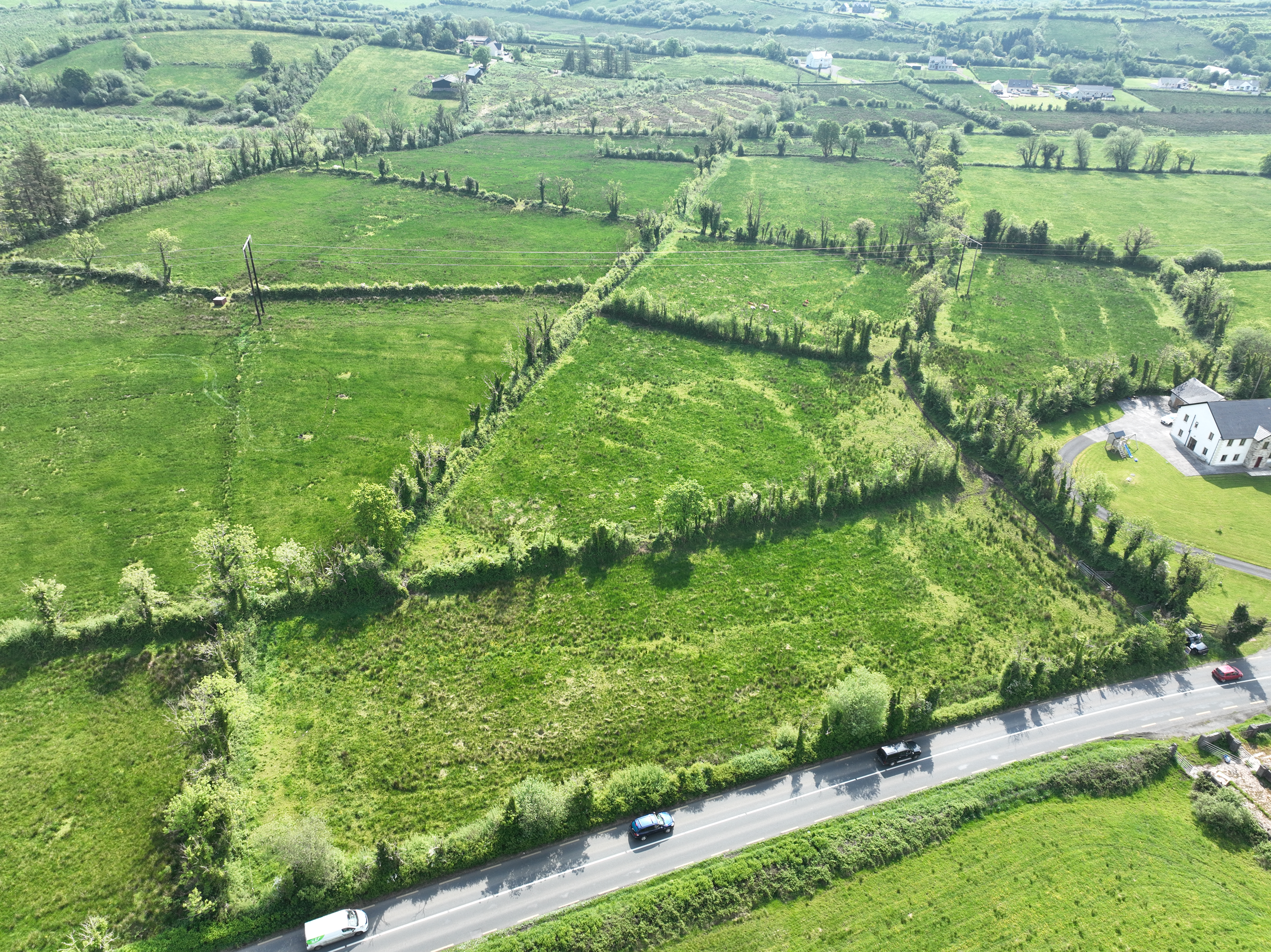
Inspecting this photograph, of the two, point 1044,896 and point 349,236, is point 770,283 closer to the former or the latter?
point 349,236

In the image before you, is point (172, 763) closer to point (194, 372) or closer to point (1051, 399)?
point (194, 372)

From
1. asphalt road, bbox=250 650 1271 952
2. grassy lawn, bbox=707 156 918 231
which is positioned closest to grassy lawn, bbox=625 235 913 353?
grassy lawn, bbox=707 156 918 231

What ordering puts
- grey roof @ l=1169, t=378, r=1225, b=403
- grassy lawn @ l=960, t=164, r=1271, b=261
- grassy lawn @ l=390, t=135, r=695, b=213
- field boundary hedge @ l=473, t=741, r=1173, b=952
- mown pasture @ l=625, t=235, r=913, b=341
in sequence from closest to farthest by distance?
field boundary hedge @ l=473, t=741, r=1173, b=952, grey roof @ l=1169, t=378, r=1225, b=403, mown pasture @ l=625, t=235, r=913, b=341, grassy lawn @ l=960, t=164, r=1271, b=261, grassy lawn @ l=390, t=135, r=695, b=213

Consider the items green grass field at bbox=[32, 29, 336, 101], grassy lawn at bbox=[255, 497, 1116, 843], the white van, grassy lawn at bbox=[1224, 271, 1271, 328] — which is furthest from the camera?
green grass field at bbox=[32, 29, 336, 101]

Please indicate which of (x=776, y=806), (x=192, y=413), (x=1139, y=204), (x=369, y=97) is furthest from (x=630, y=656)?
(x=369, y=97)

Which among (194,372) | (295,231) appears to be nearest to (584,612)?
(194,372)

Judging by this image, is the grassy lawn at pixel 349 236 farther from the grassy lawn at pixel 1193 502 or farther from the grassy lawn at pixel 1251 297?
the grassy lawn at pixel 1251 297

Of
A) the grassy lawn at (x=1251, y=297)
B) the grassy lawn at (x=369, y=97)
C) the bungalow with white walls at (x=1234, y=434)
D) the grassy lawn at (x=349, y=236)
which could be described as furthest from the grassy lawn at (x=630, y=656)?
the grassy lawn at (x=369, y=97)

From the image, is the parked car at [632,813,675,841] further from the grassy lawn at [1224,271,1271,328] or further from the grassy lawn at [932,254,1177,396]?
the grassy lawn at [1224,271,1271,328]
